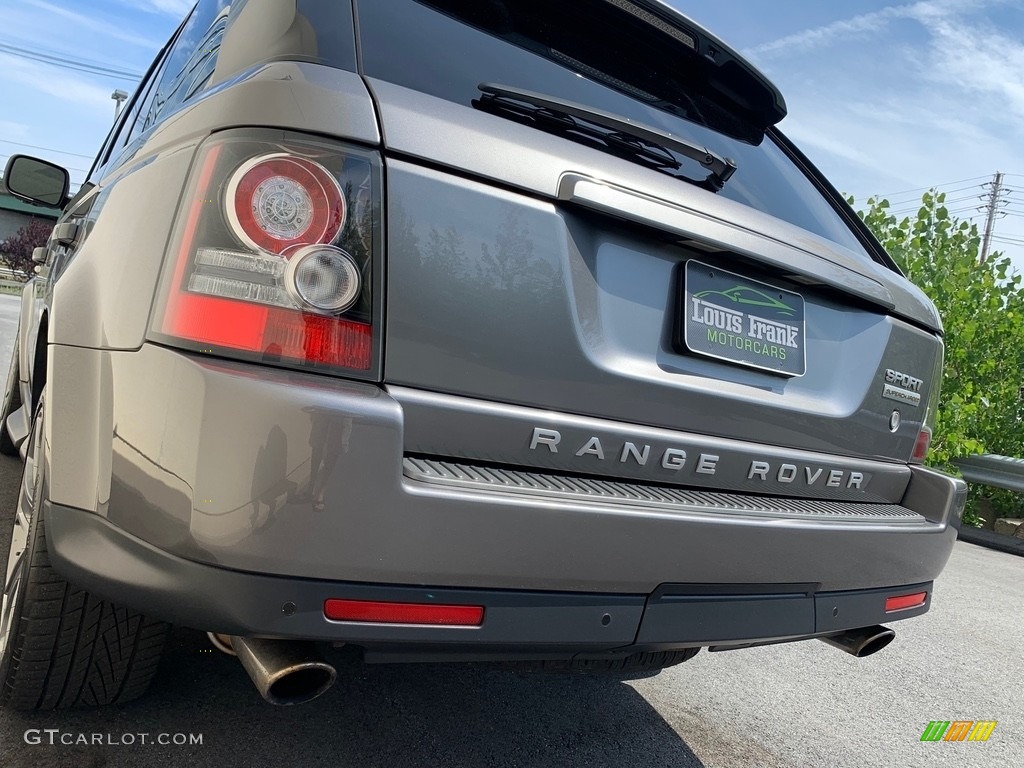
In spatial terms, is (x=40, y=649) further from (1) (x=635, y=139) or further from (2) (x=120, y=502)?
(1) (x=635, y=139)

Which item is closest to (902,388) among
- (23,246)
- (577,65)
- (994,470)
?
(577,65)

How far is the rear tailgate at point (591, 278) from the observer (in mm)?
1371

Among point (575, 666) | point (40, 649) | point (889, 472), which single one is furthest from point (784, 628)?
point (40, 649)

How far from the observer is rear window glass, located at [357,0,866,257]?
155cm

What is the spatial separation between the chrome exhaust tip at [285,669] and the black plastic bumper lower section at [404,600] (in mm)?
71

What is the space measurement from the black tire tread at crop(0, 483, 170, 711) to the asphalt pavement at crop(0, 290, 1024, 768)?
85 millimetres

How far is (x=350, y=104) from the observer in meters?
1.33

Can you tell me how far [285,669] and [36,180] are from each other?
283 cm

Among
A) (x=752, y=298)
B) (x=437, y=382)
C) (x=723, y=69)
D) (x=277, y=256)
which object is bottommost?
(x=437, y=382)

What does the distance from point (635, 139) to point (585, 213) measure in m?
0.32

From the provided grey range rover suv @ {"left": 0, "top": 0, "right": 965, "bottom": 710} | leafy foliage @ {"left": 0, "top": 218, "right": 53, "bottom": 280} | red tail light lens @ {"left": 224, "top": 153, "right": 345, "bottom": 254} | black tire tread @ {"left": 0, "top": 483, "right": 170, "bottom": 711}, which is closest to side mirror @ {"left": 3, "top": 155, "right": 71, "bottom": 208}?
grey range rover suv @ {"left": 0, "top": 0, "right": 965, "bottom": 710}

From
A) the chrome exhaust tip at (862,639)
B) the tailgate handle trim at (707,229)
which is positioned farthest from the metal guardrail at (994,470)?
the tailgate handle trim at (707,229)

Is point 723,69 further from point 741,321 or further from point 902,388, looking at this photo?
point 902,388

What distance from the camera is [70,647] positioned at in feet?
5.58
